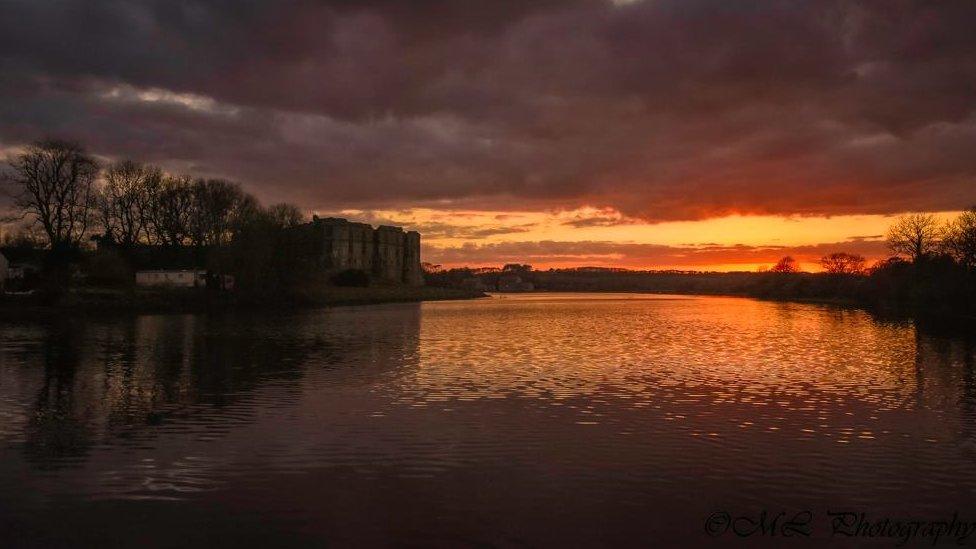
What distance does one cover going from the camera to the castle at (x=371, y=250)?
15112 centimetres

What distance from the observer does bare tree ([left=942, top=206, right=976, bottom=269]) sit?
71375 mm

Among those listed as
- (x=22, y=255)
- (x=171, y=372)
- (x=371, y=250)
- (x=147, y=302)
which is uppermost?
(x=371, y=250)

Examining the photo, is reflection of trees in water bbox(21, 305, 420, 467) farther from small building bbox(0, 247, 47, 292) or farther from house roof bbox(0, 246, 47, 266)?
house roof bbox(0, 246, 47, 266)

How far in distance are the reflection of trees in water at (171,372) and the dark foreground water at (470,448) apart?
16 centimetres

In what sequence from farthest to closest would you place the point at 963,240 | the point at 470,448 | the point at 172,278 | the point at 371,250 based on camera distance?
1. the point at 371,250
2. the point at 172,278
3. the point at 963,240
4. the point at 470,448

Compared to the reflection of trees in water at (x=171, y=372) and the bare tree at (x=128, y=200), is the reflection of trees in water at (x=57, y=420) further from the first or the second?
the bare tree at (x=128, y=200)

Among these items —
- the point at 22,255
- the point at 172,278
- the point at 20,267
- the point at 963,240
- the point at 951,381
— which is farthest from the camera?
the point at 22,255

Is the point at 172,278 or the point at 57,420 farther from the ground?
the point at 172,278

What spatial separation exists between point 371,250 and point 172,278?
7362 centimetres

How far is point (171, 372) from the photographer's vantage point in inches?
1102

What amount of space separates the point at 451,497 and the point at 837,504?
21.8 ft
